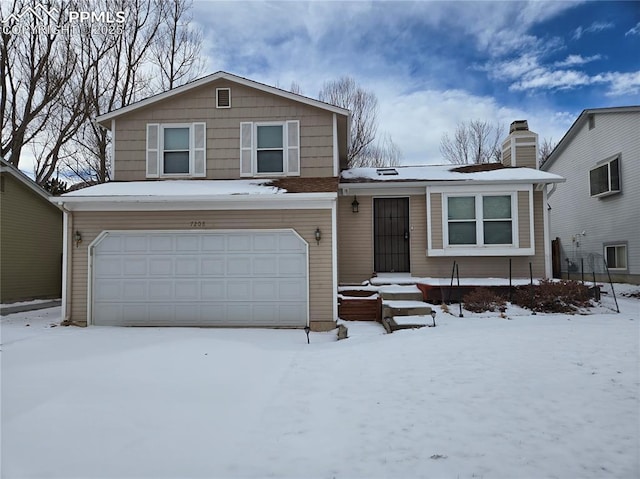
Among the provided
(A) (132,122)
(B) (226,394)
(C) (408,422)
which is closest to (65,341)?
(B) (226,394)

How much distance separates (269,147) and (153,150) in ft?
9.80

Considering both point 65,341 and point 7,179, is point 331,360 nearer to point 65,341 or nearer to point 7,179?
point 65,341

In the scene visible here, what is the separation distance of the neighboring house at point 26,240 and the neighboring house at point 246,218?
12.0 ft

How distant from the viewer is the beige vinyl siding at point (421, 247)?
11.4 metres

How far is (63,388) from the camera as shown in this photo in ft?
16.7

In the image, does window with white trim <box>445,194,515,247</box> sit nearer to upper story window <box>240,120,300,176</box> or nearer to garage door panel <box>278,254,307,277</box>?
garage door panel <box>278,254,307,277</box>

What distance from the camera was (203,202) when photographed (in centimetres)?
968

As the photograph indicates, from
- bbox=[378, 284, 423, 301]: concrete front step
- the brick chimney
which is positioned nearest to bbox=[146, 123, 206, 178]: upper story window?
bbox=[378, 284, 423, 301]: concrete front step

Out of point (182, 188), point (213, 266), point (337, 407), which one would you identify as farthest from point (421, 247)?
point (337, 407)

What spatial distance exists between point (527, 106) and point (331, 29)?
1023 cm

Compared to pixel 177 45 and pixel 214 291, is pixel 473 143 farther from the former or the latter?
pixel 214 291

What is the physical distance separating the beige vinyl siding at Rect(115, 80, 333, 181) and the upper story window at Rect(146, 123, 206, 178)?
0.15 m

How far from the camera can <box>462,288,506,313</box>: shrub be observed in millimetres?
9422
